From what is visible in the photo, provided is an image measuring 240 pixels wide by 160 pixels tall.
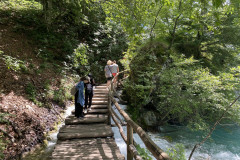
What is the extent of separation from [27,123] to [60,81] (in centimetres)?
418

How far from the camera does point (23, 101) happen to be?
5887 mm

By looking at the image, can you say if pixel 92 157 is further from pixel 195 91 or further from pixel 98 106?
pixel 195 91

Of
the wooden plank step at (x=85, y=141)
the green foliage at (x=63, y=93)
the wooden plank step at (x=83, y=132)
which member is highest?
the green foliage at (x=63, y=93)

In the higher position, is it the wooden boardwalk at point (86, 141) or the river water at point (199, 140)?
the wooden boardwalk at point (86, 141)

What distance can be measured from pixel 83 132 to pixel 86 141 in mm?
465

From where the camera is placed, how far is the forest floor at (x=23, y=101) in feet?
14.3

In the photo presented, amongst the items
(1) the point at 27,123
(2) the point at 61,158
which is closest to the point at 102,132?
(2) the point at 61,158

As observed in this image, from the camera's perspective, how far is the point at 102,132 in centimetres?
478

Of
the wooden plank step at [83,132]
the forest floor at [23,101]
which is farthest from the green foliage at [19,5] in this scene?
the wooden plank step at [83,132]

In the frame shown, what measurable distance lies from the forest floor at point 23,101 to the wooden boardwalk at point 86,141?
110 cm

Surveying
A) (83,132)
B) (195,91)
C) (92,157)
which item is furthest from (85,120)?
(195,91)

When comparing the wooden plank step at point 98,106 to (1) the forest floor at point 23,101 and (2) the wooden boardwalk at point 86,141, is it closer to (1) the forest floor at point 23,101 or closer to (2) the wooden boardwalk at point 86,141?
(2) the wooden boardwalk at point 86,141

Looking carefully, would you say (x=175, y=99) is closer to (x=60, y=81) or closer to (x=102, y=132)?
(x=102, y=132)

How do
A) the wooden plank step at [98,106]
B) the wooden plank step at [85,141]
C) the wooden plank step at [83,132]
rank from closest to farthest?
the wooden plank step at [85,141] → the wooden plank step at [83,132] → the wooden plank step at [98,106]
